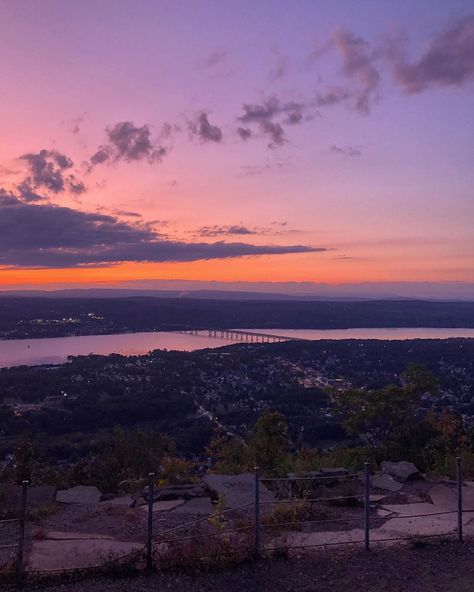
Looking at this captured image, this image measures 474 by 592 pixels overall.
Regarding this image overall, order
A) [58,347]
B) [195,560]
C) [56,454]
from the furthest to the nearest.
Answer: [58,347], [56,454], [195,560]

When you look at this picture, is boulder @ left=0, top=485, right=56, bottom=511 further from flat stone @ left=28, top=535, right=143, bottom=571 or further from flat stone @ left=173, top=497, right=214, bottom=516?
flat stone @ left=173, top=497, right=214, bottom=516

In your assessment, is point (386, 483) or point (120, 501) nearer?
point (120, 501)

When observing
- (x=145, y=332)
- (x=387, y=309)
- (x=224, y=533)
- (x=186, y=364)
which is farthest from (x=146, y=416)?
(x=387, y=309)

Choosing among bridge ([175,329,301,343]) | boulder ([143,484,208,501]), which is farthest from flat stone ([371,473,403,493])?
bridge ([175,329,301,343])

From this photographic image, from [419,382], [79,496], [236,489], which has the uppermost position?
[419,382]

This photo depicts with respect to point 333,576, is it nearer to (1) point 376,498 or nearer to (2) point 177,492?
(1) point 376,498

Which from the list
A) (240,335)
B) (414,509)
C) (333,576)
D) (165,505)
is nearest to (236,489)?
(165,505)

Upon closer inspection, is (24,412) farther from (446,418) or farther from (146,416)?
(446,418)
